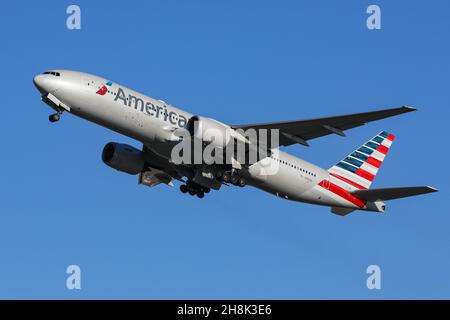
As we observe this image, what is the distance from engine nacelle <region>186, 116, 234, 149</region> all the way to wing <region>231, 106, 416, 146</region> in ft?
3.58

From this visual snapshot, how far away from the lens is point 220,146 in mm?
45469

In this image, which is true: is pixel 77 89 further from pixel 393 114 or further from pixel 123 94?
pixel 393 114

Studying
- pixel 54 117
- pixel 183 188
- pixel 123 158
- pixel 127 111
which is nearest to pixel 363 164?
pixel 183 188

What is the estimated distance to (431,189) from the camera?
146 ft

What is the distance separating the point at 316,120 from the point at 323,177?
6.79m

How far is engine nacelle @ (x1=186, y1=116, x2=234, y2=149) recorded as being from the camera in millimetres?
44688

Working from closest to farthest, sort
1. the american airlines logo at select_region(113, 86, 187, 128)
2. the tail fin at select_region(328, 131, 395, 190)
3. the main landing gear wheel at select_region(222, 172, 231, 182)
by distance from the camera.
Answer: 1. the american airlines logo at select_region(113, 86, 187, 128)
2. the main landing gear wheel at select_region(222, 172, 231, 182)
3. the tail fin at select_region(328, 131, 395, 190)

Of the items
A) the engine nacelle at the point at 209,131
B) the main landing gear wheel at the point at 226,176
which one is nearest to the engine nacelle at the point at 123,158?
the main landing gear wheel at the point at 226,176

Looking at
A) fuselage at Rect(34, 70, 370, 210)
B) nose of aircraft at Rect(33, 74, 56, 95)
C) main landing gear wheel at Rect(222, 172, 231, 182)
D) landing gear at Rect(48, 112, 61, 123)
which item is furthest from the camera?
main landing gear wheel at Rect(222, 172, 231, 182)

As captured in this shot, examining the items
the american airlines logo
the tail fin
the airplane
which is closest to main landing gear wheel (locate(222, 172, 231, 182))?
the airplane

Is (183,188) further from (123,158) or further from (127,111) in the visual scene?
(127,111)

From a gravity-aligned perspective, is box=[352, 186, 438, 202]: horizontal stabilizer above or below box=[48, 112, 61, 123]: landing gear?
below

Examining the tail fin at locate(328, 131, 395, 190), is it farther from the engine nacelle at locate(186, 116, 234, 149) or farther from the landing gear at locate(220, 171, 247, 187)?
the engine nacelle at locate(186, 116, 234, 149)

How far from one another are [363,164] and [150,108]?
15840mm
